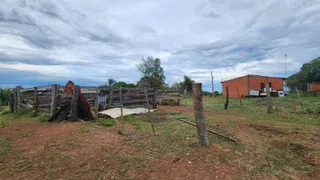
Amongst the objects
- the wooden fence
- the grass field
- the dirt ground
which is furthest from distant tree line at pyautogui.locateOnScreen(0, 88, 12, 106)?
the dirt ground

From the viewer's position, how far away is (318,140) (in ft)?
14.6

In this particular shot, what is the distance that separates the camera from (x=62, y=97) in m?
7.70

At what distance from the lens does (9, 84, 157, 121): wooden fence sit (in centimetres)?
750

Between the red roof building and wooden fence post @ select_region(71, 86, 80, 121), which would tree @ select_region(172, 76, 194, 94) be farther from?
wooden fence post @ select_region(71, 86, 80, 121)

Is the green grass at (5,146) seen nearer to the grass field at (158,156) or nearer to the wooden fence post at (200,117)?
the grass field at (158,156)

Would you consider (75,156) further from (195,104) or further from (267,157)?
(267,157)

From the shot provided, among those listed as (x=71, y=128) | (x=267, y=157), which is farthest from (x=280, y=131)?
(x=71, y=128)

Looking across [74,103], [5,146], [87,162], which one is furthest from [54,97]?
[87,162]

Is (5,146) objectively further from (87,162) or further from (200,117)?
(200,117)

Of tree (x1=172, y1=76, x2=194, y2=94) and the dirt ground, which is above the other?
tree (x1=172, y1=76, x2=194, y2=94)

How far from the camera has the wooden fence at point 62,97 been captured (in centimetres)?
750

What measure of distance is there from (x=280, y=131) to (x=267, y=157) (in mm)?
2380

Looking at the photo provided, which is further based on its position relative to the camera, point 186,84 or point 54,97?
point 186,84

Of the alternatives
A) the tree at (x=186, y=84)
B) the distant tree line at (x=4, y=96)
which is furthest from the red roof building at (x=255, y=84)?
the distant tree line at (x=4, y=96)
